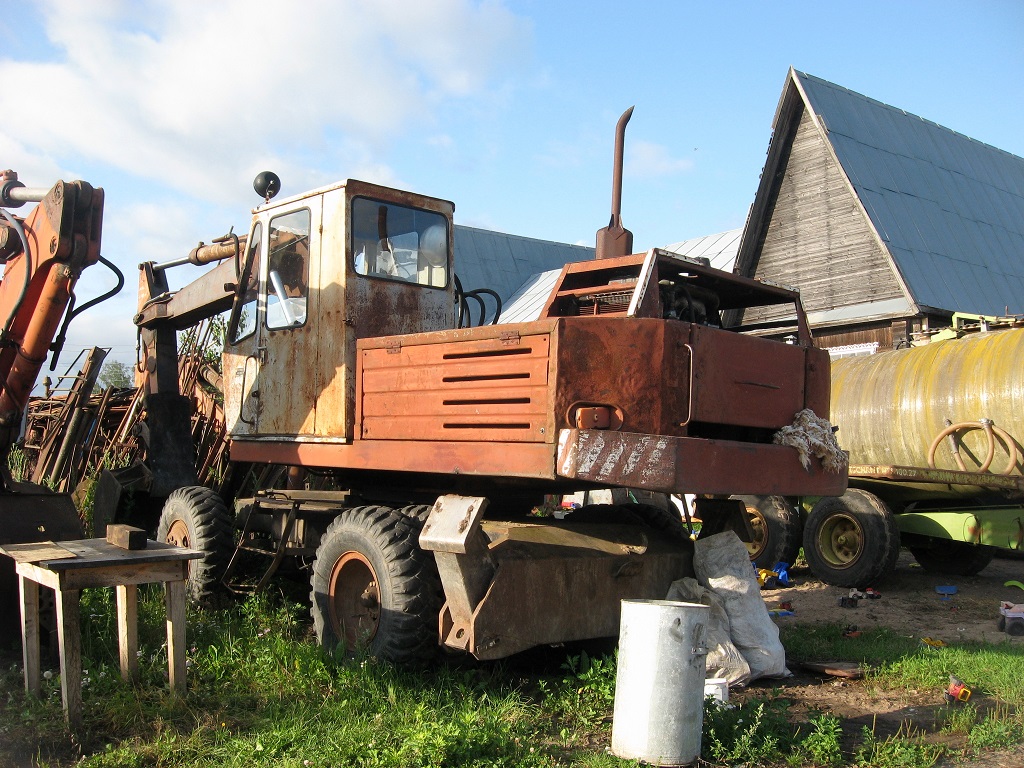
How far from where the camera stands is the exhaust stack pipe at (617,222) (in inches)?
245

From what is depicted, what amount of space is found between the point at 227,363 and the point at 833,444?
15.6ft

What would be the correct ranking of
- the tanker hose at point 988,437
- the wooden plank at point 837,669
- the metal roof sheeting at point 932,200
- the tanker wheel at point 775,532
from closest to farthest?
the wooden plank at point 837,669, the tanker hose at point 988,437, the tanker wheel at point 775,532, the metal roof sheeting at point 932,200

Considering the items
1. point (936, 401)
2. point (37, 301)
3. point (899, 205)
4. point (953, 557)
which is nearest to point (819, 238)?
point (899, 205)

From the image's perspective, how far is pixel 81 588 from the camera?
4.86m

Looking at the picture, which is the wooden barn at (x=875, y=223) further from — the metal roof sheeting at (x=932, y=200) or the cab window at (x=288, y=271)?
the cab window at (x=288, y=271)

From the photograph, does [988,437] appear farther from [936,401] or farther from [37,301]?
[37,301]

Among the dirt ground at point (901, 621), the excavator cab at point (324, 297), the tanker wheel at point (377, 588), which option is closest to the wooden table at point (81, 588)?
the tanker wheel at point (377, 588)

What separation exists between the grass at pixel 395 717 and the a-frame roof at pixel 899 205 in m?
11.1

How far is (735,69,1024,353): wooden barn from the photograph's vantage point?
16031 millimetres

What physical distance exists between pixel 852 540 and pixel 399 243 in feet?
19.5

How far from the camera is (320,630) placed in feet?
19.7

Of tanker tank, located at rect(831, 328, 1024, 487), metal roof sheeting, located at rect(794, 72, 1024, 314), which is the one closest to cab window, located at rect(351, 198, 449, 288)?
tanker tank, located at rect(831, 328, 1024, 487)

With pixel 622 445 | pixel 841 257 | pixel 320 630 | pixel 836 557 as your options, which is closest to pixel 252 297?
pixel 320 630

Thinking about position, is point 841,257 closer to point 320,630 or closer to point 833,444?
point 833,444
